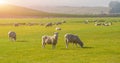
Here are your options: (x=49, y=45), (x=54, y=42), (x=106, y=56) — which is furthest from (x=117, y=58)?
(x=49, y=45)

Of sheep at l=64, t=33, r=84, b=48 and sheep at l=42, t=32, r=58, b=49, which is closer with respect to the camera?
sheep at l=42, t=32, r=58, b=49

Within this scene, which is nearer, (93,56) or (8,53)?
(93,56)

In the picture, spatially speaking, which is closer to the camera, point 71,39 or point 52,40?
point 52,40

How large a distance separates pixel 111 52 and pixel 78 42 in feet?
21.1

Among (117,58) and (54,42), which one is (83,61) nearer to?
(117,58)

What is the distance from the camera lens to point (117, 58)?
2695 cm

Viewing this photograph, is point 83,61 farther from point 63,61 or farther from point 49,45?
point 49,45

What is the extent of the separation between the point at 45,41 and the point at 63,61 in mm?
9795

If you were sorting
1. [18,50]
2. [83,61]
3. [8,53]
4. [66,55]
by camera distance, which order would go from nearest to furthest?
[83,61] → [66,55] → [8,53] → [18,50]

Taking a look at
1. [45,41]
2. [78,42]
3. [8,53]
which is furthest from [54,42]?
[8,53]

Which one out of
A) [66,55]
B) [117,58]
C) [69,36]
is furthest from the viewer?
[69,36]

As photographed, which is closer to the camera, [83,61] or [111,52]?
[83,61]

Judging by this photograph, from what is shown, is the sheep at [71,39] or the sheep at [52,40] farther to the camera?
the sheep at [71,39]

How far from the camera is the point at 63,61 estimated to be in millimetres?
25453
